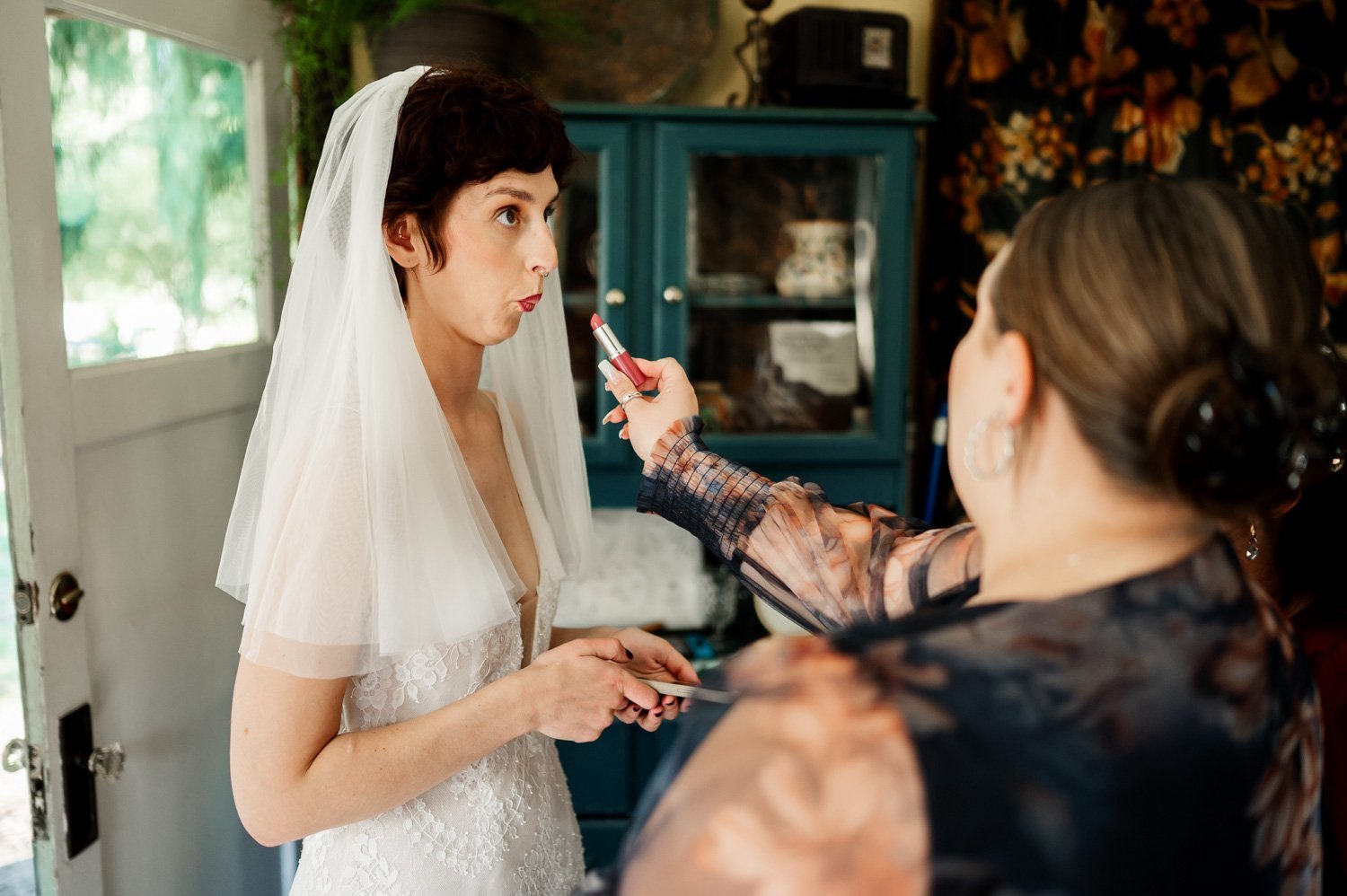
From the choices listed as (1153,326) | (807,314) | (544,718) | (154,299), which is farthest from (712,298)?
(1153,326)

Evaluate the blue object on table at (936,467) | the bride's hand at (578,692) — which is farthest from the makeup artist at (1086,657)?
the blue object on table at (936,467)

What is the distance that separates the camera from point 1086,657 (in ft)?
2.02

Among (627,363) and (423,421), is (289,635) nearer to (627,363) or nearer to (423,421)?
(423,421)

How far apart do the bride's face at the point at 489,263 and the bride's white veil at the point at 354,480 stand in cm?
8

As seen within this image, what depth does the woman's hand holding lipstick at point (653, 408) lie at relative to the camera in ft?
4.21

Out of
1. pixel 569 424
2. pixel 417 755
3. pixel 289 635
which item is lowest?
pixel 417 755

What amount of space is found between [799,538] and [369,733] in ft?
1.61

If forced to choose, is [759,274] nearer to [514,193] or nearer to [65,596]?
[514,193]

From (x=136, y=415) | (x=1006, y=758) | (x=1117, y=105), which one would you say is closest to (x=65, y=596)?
(x=136, y=415)

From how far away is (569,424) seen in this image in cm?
154

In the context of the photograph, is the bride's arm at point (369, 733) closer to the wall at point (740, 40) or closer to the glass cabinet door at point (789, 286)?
the glass cabinet door at point (789, 286)

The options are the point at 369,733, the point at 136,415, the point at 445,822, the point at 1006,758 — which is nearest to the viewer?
the point at 1006,758

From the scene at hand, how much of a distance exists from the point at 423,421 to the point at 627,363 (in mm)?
278

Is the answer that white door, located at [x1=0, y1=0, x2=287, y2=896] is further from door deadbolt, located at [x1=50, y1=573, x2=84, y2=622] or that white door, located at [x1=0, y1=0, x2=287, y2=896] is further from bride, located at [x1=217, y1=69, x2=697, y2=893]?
bride, located at [x1=217, y1=69, x2=697, y2=893]
